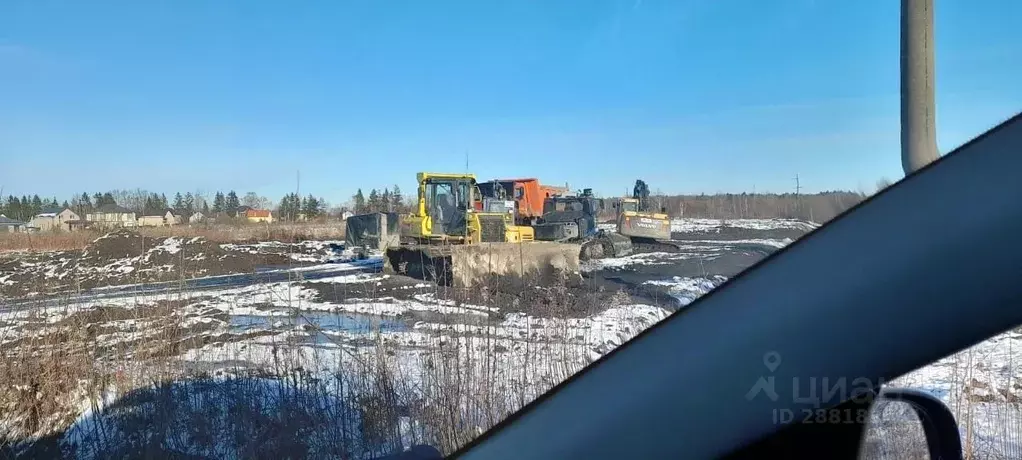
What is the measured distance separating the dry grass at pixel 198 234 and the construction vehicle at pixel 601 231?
8949 millimetres

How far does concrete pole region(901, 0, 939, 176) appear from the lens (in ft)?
5.75

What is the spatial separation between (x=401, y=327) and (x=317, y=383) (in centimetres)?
193

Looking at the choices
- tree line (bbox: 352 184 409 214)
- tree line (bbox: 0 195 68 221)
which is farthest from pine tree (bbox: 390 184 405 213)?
tree line (bbox: 0 195 68 221)

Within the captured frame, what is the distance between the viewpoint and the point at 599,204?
2486 cm

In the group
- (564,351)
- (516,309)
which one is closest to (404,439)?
(564,351)

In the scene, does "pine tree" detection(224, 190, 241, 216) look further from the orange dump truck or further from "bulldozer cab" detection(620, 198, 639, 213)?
"bulldozer cab" detection(620, 198, 639, 213)

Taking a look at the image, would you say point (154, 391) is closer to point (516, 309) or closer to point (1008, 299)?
point (516, 309)

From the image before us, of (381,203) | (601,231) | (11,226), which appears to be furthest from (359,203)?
(11,226)

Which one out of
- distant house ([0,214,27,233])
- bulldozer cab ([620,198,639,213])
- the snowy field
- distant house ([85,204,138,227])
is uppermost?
bulldozer cab ([620,198,639,213])

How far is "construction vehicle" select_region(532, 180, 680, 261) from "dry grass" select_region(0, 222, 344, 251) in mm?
8949

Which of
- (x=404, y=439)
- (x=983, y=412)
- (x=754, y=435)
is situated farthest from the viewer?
(x=404, y=439)

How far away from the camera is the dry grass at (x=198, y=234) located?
8430 mm

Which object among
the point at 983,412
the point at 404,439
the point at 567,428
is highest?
the point at 567,428

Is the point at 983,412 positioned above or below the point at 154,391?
above
